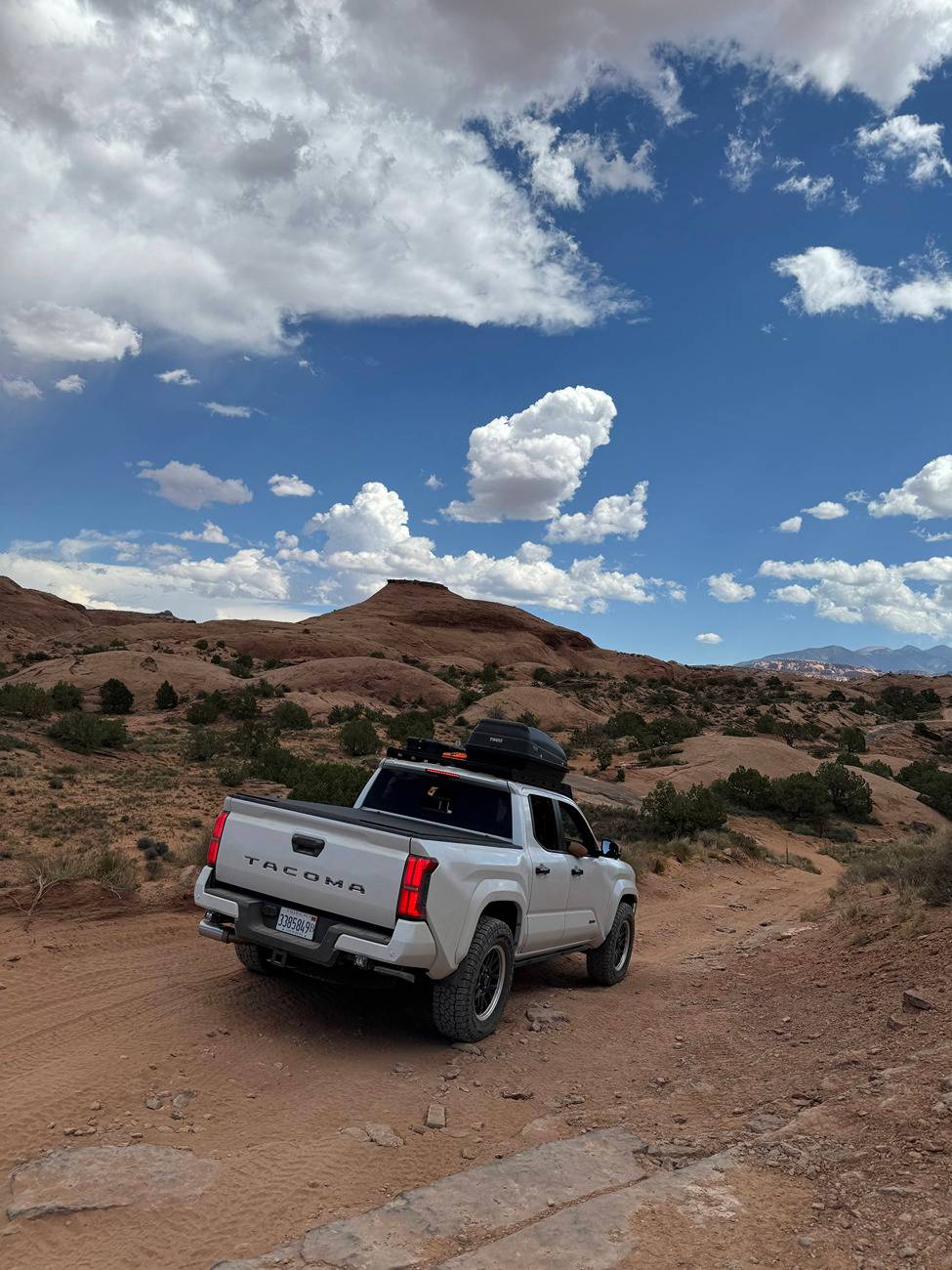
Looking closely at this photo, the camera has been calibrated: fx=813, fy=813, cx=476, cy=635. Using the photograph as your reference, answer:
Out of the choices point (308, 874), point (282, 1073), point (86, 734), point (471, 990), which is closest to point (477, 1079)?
point (471, 990)

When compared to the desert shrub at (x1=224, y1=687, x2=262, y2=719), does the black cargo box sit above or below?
above

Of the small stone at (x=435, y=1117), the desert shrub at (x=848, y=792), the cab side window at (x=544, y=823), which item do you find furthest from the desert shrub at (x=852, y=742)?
the small stone at (x=435, y=1117)

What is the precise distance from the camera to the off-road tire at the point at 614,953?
8.09 m

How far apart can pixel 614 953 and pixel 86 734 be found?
625 inches

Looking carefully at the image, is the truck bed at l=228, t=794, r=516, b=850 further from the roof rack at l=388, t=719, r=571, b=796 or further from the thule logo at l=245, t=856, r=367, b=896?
the roof rack at l=388, t=719, r=571, b=796

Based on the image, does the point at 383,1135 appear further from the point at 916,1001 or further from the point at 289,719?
the point at 289,719

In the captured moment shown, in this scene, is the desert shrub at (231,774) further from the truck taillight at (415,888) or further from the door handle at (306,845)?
the truck taillight at (415,888)

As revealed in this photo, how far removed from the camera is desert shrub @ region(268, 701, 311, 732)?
28.3 metres

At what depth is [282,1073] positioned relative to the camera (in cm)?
525

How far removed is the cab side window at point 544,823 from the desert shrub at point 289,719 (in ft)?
70.2

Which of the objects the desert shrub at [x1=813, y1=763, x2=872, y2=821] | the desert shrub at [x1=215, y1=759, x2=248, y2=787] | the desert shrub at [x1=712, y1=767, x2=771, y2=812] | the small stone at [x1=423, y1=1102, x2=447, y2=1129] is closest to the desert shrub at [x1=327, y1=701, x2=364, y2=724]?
the desert shrub at [x1=215, y1=759, x2=248, y2=787]

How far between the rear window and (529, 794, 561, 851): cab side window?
0.30 meters

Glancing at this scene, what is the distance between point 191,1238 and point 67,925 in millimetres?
5571

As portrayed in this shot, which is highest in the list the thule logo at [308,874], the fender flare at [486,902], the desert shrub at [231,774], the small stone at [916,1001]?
the thule logo at [308,874]
